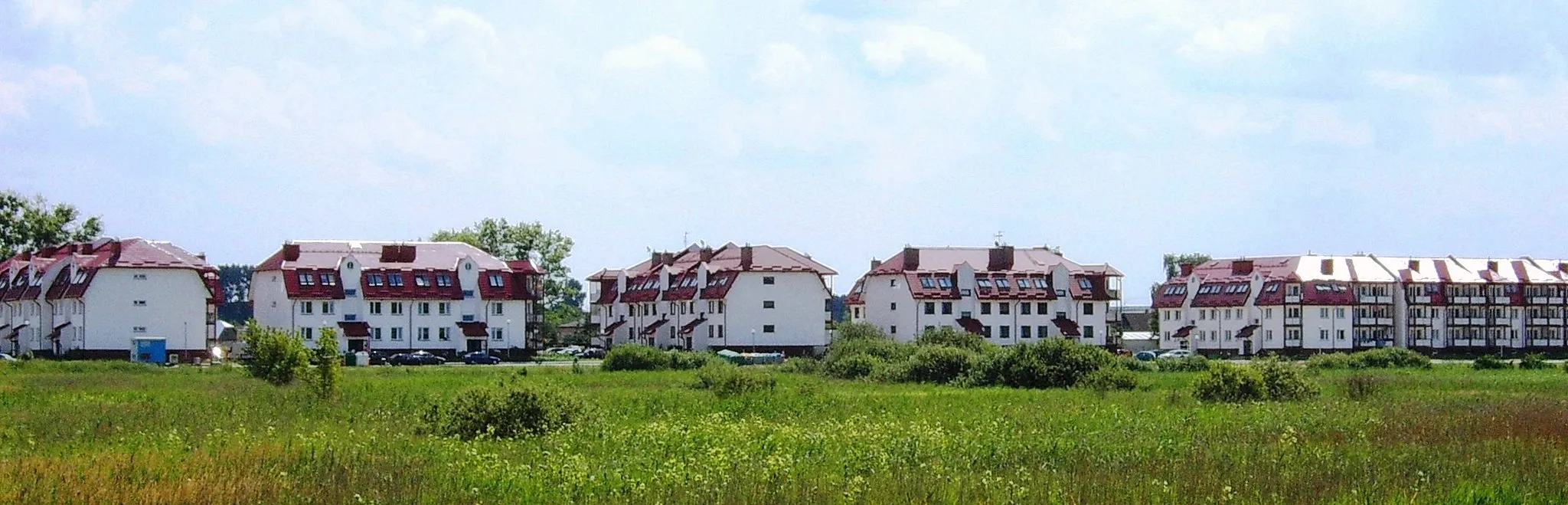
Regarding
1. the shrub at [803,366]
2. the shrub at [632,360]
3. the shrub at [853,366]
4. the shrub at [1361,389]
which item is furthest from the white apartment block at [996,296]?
the shrub at [1361,389]

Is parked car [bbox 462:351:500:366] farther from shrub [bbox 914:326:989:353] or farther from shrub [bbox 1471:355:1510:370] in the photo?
shrub [bbox 1471:355:1510:370]

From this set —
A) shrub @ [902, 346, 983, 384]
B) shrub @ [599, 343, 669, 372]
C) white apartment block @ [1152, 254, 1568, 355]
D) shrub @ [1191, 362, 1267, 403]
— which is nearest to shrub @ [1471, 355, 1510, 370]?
white apartment block @ [1152, 254, 1568, 355]

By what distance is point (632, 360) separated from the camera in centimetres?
7075

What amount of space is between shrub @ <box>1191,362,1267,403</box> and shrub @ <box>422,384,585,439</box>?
18.4 m

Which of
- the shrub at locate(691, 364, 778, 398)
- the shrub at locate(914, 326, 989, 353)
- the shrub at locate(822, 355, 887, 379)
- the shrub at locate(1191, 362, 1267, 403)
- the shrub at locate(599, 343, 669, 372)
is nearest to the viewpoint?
the shrub at locate(1191, 362, 1267, 403)

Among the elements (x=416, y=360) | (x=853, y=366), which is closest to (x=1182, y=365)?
(x=853, y=366)

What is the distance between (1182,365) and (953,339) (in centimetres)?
1216

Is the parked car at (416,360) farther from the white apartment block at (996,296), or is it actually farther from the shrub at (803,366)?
the white apartment block at (996,296)

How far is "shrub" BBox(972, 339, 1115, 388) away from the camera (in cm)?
5291

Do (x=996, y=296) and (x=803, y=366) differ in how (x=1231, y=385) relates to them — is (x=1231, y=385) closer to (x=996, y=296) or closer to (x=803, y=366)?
(x=803, y=366)

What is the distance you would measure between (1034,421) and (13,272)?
8136cm

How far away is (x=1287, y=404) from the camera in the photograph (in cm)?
3938

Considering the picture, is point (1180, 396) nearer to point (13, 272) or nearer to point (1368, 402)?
point (1368, 402)

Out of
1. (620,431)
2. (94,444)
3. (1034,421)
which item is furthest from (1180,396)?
(94,444)
